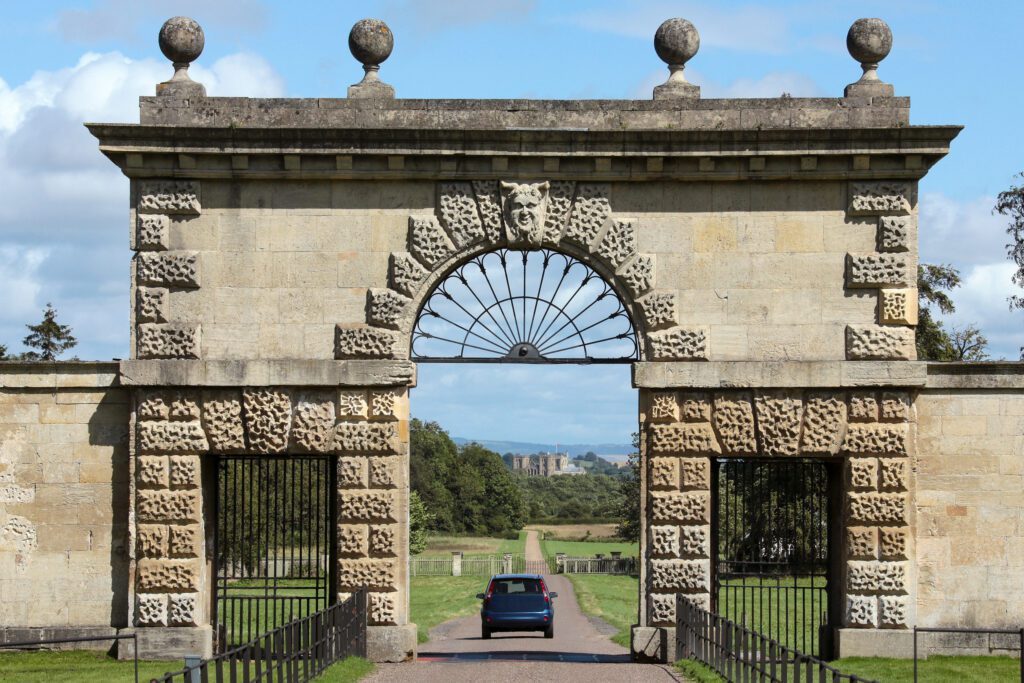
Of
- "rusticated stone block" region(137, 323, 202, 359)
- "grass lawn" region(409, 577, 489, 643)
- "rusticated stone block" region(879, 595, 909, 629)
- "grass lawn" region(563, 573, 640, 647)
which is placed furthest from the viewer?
"grass lawn" region(409, 577, 489, 643)

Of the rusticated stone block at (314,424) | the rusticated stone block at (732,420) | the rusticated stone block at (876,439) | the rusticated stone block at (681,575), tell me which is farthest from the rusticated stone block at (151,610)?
the rusticated stone block at (876,439)

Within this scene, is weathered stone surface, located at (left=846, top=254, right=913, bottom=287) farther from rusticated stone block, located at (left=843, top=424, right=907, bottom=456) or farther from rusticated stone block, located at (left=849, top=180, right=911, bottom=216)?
rusticated stone block, located at (left=843, top=424, right=907, bottom=456)

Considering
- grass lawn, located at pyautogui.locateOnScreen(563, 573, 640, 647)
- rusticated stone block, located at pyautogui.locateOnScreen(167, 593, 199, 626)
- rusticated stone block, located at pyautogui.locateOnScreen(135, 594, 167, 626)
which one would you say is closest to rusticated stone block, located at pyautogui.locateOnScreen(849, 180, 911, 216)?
rusticated stone block, located at pyautogui.locateOnScreen(167, 593, 199, 626)

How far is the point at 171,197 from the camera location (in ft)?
55.5

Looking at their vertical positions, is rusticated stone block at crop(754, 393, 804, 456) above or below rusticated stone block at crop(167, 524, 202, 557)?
above

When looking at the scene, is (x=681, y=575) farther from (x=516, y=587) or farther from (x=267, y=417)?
(x=516, y=587)

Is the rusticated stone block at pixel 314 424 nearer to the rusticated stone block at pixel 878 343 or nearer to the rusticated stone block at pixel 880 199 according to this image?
the rusticated stone block at pixel 878 343

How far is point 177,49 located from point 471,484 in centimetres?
6921

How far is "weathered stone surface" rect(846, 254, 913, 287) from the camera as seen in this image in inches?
658

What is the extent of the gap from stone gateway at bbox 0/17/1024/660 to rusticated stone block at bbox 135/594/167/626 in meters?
0.03

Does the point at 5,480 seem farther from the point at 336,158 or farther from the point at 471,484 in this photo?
the point at 471,484

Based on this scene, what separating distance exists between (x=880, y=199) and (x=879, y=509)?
11.5 feet

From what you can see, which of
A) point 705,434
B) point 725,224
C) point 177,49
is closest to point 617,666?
point 705,434

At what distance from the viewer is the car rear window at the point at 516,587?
2561 centimetres
